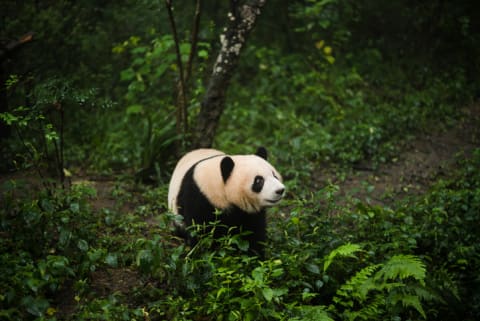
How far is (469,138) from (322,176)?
287cm

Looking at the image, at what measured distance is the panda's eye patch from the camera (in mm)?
3969

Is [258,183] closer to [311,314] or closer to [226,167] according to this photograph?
[226,167]

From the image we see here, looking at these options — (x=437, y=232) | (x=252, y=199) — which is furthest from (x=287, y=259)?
(x=437, y=232)

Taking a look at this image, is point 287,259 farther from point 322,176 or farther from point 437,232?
point 322,176

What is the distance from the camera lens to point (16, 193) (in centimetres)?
539

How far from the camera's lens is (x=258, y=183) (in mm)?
3979

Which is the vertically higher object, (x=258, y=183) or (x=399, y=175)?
(x=258, y=183)

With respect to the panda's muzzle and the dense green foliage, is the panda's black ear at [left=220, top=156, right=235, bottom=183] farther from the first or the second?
the dense green foliage

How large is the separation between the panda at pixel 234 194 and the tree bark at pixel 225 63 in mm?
1908

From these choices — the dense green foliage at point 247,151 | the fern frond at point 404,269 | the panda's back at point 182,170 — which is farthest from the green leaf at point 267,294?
the panda's back at point 182,170

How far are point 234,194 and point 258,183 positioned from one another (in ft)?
0.84

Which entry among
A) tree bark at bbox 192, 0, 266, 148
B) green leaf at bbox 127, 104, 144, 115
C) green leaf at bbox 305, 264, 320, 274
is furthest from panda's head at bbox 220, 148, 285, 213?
green leaf at bbox 127, 104, 144, 115

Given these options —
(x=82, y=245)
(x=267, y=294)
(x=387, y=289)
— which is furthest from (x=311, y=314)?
(x=82, y=245)

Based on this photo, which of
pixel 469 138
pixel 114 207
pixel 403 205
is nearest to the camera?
pixel 114 207
